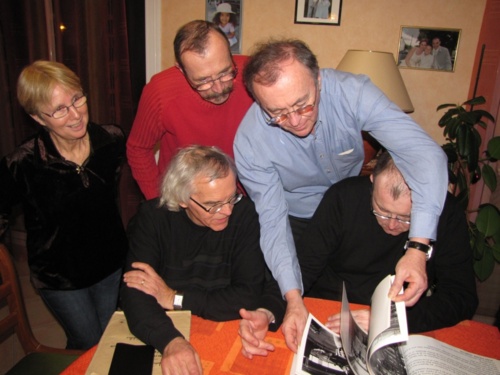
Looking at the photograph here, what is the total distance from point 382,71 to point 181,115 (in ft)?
5.08

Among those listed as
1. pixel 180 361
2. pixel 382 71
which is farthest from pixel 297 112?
pixel 382 71

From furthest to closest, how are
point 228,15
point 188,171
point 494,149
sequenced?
point 228,15, point 494,149, point 188,171

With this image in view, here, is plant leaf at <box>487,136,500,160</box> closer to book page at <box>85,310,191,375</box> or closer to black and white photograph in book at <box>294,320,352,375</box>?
black and white photograph in book at <box>294,320,352,375</box>

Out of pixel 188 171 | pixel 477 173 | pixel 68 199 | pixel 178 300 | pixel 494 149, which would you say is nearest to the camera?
pixel 178 300

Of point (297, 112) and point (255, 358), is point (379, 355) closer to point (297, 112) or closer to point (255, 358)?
point (255, 358)

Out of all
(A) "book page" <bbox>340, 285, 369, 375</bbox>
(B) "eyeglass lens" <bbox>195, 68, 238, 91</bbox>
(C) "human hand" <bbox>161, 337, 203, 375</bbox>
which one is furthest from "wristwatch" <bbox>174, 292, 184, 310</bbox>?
(B) "eyeglass lens" <bbox>195, 68, 238, 91</bbox>

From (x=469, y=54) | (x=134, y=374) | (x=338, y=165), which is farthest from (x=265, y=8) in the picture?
(x=134, y=374)

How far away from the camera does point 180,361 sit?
113 centimetres

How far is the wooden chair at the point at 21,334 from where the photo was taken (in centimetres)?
154

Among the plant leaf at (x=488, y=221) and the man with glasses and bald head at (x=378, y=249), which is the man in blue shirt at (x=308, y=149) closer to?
the man with glasses and bald head at (x=378, y=249)

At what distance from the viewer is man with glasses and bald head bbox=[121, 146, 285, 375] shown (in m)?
1.48

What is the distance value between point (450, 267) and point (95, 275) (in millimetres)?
1581

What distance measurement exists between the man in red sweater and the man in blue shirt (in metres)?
0.27

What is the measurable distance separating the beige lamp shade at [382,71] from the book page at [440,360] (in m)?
1.92
